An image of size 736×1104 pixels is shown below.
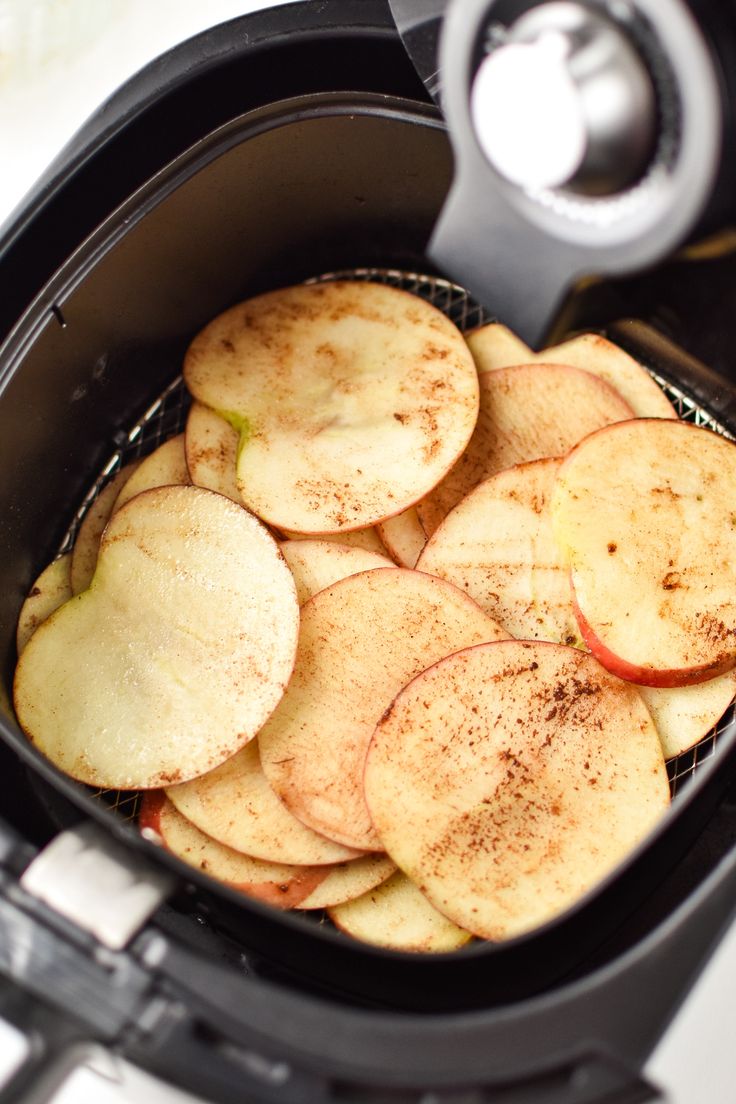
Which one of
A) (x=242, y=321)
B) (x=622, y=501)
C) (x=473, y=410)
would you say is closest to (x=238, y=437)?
(x=242, y=321)

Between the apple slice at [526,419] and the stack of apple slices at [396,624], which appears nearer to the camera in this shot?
the stack of apple slices at [396,624]

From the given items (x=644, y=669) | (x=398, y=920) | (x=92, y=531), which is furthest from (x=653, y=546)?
(x=92, y=531)

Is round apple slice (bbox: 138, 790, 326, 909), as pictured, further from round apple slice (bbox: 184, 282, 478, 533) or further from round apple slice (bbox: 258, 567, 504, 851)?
round apple slice (bbox: 184, 282, 478, 533)

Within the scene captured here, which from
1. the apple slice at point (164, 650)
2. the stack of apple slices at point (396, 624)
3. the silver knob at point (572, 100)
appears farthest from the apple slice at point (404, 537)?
the silver knob at point (572, 100)

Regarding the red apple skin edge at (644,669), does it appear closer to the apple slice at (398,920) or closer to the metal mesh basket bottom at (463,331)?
the metal mesh basket bottom at (463,331)

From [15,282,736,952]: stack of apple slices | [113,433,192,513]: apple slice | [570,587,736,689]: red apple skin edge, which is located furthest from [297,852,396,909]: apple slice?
[113,433,192,513]: apple slice
